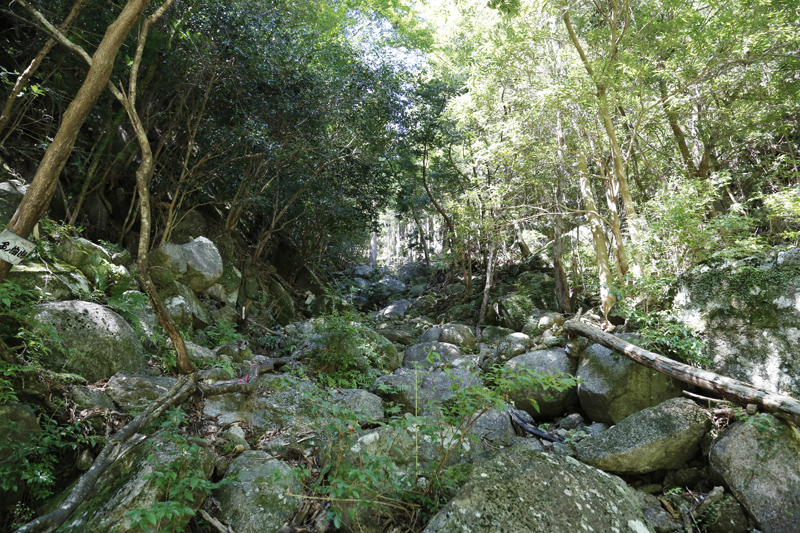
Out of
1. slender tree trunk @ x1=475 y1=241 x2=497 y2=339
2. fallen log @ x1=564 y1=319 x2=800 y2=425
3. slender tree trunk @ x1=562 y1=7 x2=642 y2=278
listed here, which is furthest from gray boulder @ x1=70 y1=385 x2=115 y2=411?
slender tree trunk @ x1=475 y1=241 x2=497 y2=339

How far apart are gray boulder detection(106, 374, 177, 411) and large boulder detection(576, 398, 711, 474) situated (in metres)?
4.58

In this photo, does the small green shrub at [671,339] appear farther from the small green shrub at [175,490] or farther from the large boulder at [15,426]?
the large boulder at [15,426]

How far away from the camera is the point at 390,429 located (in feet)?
12.2

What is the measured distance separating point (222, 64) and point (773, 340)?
9.63 metres

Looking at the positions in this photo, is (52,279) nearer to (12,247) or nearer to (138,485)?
(12,247)

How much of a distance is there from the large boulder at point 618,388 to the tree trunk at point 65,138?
635 cm

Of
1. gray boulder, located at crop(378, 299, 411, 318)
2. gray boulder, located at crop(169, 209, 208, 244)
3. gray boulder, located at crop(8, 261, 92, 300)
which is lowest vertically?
gray boulder, located at crop(378, 299, 411, 318)

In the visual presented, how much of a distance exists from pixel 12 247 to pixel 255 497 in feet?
8.72

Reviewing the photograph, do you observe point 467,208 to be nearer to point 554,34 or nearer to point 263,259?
point 554,34

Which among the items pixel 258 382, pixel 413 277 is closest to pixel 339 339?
pixel 258 382

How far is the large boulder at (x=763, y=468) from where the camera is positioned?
129 inches

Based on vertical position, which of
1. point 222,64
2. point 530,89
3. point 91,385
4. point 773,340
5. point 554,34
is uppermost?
point 554,34

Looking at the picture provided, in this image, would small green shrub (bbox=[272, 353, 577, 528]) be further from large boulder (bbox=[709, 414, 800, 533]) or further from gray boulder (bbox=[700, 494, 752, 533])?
large boulder (bbox=[709, 414, 800, 533])

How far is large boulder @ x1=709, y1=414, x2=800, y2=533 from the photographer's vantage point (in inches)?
129
